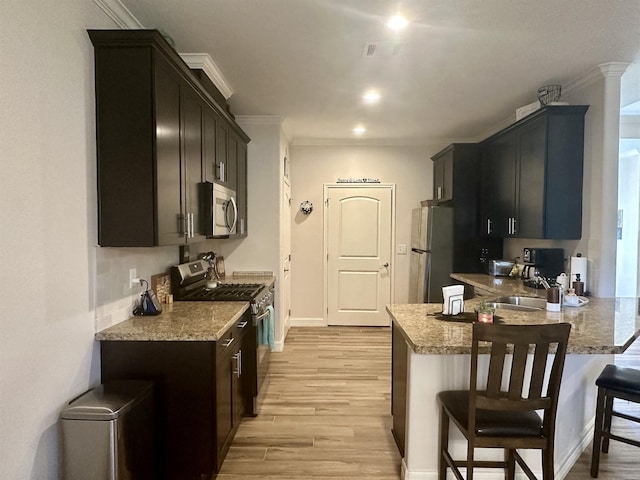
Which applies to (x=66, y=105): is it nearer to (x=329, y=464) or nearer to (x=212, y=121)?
(x=212, y=121)

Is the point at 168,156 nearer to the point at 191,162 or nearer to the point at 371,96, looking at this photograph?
the point at 191,162

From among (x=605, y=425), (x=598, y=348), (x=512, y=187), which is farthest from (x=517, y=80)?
(x=605, y=425)

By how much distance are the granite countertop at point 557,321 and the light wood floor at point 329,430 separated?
0.89 meters

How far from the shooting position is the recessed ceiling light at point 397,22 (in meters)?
2.25

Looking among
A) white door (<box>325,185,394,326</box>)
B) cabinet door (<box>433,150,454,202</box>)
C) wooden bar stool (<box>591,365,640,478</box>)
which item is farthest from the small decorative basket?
white door (<box>325,185,394,326</box>)

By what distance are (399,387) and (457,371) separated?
1.80 feet

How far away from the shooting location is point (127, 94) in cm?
197

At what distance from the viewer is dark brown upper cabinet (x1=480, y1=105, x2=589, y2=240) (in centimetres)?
323

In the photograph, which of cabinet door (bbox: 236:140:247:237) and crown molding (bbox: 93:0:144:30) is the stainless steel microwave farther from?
crown molding (bbox: 93:0:144:30)

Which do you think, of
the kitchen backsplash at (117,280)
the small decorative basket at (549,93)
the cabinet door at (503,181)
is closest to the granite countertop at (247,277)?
the kitchen backsplash at (117,280)

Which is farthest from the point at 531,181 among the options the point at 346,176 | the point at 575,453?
the point at 346,176

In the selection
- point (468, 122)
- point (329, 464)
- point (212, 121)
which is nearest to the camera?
point (329, 464)

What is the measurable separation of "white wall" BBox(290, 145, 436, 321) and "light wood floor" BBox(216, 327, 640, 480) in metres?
1.63

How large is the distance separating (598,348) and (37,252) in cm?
258
